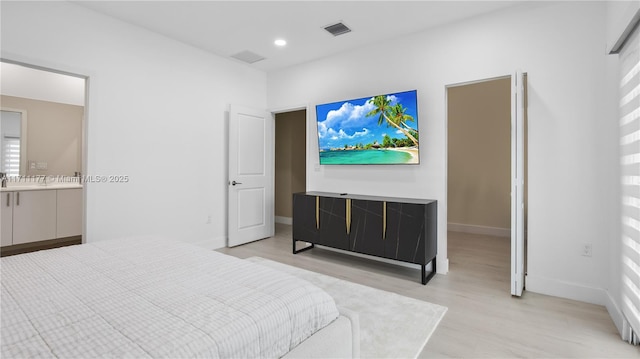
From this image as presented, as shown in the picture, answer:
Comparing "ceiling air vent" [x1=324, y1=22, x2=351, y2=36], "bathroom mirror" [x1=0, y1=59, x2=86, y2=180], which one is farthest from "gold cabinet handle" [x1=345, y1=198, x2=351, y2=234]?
"bathroom mirror" [x1=0, y1=59, x2=86, y2=180]

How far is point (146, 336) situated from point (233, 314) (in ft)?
0.90

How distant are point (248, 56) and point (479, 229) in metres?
4.57

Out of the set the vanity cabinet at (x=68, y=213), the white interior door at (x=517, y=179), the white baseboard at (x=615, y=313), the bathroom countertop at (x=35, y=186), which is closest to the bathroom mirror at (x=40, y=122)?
the bathroom countertop at (x=35, y=186)

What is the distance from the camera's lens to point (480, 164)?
5328mm

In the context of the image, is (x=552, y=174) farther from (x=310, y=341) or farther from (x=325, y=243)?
(x=310, y=341)

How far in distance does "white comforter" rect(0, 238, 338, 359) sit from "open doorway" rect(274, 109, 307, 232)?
467cm

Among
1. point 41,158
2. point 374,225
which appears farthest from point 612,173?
point 41,158

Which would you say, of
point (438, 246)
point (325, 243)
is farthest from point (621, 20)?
point (325, 243)

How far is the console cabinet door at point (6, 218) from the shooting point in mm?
3750

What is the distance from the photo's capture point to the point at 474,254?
404 cm

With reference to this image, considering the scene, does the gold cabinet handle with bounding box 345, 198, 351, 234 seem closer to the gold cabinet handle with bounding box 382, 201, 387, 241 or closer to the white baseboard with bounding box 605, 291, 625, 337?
the gold cabinet handle with bounding box 382, 201, 387, 241

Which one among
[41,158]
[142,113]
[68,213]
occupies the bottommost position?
[68,213]

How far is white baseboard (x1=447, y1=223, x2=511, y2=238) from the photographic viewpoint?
5.04m

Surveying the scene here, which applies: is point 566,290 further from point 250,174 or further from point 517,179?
point 250,174
